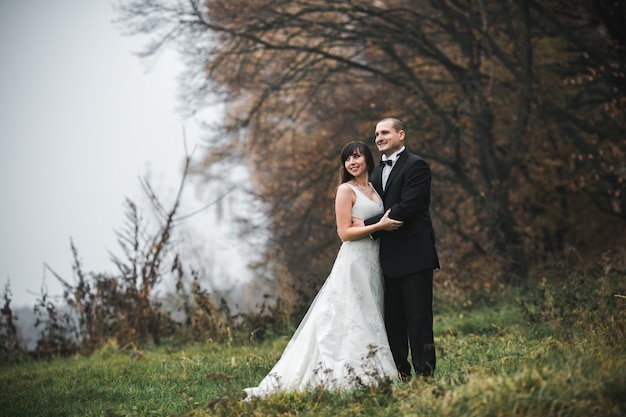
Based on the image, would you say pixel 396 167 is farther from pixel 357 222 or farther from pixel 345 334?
pixel 345 334

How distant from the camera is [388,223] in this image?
18.6ft

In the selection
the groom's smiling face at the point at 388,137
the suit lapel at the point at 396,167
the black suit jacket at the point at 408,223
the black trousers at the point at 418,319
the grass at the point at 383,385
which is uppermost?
the groom's smiling face at the point at 388,137

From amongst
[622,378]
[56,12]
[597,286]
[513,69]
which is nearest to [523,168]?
[513,69]

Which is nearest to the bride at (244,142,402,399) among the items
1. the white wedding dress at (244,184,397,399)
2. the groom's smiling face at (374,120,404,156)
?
the white wedding dress at (244,184,397,399)

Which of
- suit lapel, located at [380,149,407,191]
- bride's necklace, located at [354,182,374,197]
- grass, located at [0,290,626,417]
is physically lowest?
grass, located at [0,290,626,417]

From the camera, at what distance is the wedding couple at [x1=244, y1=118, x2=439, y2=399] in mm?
5672

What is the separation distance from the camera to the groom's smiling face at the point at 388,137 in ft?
19.7

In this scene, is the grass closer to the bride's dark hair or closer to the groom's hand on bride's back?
the groom's hand on bride's back

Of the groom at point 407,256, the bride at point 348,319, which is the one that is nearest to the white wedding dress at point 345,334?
the bride at point 348,319

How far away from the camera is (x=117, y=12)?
14.3 meters

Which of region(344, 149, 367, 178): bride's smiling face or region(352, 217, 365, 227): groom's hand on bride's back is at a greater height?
region(344, 149, 367, 178): bride's smiling face

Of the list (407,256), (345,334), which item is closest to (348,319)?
(345,334)

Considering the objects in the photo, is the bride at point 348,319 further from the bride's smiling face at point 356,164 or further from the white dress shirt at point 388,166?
the white dress shirt at point 388,166

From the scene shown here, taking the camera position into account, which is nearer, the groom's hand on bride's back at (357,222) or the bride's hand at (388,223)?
the bride's hand at (388,223)
